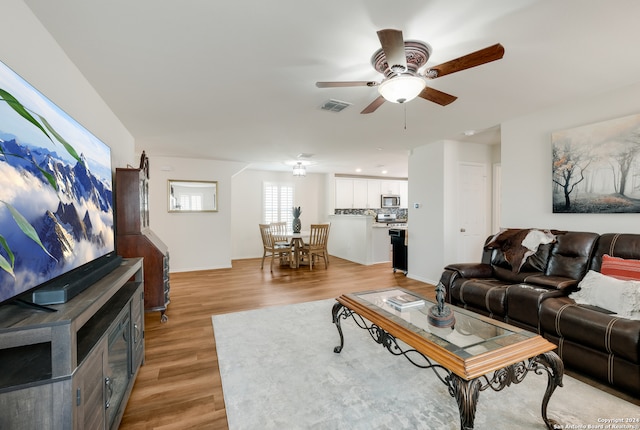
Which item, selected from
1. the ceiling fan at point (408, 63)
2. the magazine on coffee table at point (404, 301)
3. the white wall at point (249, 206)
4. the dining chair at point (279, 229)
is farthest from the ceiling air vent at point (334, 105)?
the white wall at point (249, 206)

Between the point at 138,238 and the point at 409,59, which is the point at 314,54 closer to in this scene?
the point at 409,59

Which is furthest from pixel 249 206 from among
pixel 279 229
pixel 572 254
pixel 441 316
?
pixel 572 254

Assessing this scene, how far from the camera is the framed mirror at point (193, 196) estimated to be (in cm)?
577

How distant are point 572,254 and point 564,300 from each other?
0.71 meters

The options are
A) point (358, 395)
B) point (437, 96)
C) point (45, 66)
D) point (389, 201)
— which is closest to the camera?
point (45, 66)

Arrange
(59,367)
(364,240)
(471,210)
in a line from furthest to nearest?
(364,240), (471,210), (59,367)

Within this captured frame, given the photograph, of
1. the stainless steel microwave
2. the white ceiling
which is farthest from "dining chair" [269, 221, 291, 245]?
the white ceiling

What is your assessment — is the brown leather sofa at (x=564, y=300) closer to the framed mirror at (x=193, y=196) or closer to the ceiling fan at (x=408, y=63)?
the ceiling fan at (x=408, y=63)

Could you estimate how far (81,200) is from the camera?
1658 millimetres

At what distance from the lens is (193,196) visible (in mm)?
5902

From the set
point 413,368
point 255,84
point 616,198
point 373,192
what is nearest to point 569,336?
point 413,368

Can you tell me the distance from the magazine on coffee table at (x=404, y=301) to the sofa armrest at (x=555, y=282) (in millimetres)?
1241

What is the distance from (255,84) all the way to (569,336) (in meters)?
3.20

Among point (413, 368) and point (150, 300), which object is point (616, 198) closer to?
point (413, 368)
